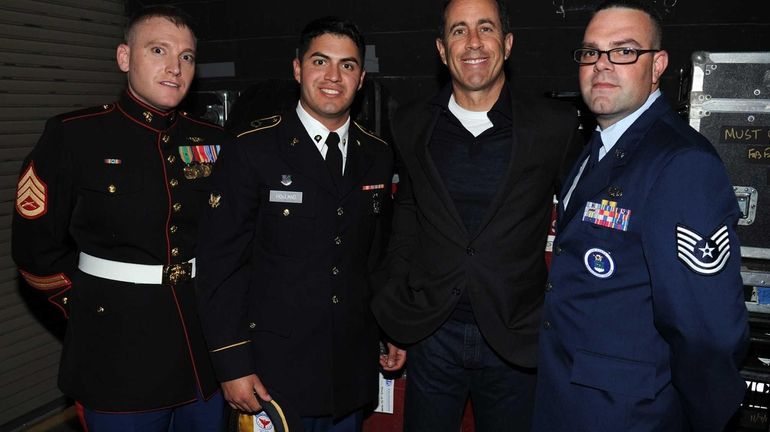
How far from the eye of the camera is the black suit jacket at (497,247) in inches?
79.8

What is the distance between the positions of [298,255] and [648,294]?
1148 millimetres

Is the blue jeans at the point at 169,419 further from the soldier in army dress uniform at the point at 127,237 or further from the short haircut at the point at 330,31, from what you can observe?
the short haircut at the point at 330,31

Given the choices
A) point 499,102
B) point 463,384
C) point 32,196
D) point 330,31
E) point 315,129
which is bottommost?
point 463,384

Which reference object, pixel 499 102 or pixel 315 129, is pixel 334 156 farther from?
pixel 499 102

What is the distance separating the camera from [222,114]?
133 inches

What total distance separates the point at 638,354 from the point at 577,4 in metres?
2.45

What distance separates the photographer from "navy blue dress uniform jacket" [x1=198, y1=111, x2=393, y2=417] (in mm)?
1970

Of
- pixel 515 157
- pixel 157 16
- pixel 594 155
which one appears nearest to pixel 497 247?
pixel 515 157

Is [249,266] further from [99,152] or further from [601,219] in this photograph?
[601,219]

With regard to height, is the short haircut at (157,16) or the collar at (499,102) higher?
the short haircut at (157,16)

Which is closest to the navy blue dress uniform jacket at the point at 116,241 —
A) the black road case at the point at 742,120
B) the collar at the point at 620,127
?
the collar at the point at 620,127

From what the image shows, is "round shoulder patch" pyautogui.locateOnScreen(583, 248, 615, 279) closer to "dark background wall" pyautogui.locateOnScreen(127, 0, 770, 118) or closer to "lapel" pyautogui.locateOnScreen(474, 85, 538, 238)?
"lapel" pyautogui.locateOnScreen(474, 85, 538, 238)

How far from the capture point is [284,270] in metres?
2.03

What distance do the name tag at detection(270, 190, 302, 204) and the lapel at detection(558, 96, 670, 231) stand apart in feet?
3.10
